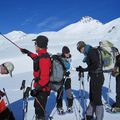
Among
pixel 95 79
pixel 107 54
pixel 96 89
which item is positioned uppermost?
pixel 107 54

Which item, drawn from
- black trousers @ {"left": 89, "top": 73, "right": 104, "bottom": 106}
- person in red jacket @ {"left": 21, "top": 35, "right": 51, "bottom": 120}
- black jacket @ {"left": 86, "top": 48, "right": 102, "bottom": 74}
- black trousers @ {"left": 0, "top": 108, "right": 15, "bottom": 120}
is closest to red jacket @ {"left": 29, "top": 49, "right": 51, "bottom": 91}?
person in red jacket @ {"left": 21, "top": 35, "right": 51, "bottom": 120}

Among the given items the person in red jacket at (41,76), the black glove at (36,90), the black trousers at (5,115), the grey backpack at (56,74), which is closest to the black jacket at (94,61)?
the grey backpack at (56,74)

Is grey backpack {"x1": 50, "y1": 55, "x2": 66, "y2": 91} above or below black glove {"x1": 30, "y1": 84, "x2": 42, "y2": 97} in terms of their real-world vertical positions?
above

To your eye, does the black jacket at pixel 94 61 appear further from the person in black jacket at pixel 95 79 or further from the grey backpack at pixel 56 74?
the grey backpack at pixel 56 74

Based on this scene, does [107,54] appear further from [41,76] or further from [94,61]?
[41,76]

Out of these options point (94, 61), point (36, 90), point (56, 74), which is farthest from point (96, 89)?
point (36, 90)

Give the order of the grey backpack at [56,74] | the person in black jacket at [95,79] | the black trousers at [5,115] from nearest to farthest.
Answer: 1. the black trousers at [5,115]
2. the grey backpack at [56,74]
3. the person in black jacket at [95,79]

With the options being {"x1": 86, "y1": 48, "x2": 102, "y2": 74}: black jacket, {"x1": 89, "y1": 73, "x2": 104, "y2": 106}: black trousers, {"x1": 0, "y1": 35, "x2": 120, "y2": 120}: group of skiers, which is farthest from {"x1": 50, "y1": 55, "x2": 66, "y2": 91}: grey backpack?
{"x1": 89, "y1": 73, "x2": 104, "y2": 106}: black trousers

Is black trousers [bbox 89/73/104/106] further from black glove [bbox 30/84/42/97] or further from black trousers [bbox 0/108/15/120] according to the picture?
black trousers [bbox 0/108/15/120]

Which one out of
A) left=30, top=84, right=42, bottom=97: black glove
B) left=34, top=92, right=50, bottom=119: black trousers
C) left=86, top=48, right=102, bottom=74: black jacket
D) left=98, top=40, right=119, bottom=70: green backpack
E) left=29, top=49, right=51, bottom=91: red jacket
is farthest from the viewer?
left=98, top=40, right=119, bottom=70: green backpack

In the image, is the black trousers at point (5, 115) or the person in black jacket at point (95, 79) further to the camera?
the person in black jacket at point (95, 79)

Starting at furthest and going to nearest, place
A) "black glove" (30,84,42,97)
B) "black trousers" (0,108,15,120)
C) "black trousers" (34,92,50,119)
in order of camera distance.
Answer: "black trousers" (34,92,50,119) < "black trousers" (0,108,15,120) < "black glove" (30,84,42,97)

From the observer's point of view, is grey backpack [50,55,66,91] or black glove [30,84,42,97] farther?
grey backpack [50,55,66,91]

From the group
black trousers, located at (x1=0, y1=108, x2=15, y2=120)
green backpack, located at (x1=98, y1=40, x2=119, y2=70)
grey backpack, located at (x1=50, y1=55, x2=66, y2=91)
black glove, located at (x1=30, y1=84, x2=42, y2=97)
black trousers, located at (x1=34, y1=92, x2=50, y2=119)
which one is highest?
green backpack, located at (x1=98, y1=40, x2=119, y2=70)
